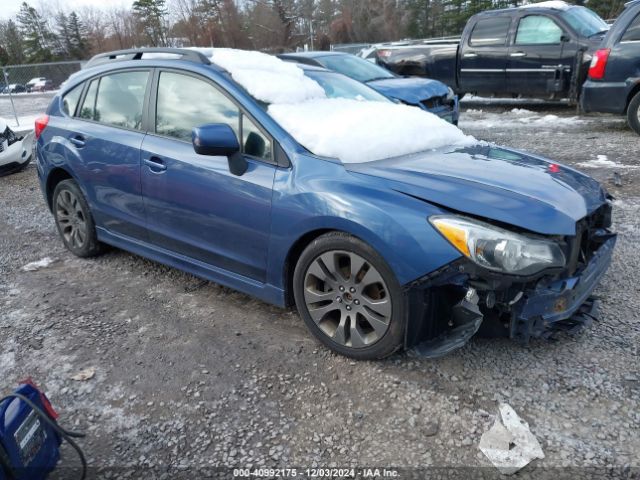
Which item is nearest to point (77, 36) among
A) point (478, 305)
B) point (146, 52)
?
point (146, 52)

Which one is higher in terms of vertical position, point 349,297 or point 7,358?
point 349,297

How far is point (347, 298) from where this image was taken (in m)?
2.78

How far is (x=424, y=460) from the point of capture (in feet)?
7.22

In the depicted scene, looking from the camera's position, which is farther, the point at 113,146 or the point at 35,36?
the point at 35,36

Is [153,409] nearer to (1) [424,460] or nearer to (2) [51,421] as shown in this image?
(2) [51,421]

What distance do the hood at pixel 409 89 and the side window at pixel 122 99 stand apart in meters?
4.20

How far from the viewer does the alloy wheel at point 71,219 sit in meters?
4.36

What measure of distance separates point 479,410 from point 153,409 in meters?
A: 1.56

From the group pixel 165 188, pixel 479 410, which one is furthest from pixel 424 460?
pixel 165 188

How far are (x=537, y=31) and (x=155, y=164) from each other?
9047 mm

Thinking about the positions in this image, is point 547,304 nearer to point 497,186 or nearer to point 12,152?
point 497,186

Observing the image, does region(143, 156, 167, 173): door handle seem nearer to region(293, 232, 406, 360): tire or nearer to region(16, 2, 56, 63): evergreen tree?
region(293, 232, 406, 360): tire

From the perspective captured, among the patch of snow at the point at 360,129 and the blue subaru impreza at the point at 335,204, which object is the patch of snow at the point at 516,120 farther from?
the patch of snow at the point at 360,129

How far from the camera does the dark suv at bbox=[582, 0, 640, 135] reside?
748cm
